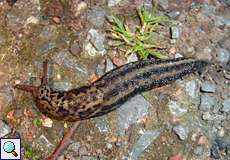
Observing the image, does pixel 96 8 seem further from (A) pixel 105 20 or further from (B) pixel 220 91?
(B) pixel 220 91

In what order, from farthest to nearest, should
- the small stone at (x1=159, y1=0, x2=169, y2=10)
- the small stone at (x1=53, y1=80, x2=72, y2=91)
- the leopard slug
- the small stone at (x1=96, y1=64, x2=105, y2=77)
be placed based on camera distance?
the small stone at (x1=159, y1=0, x2=169, y2=10) < the small stone at (x1=96, y1=64, x2=105, y2=77) < the small stone at (x1=53, y1=80, x2=72, y2=91) < the leopard slug

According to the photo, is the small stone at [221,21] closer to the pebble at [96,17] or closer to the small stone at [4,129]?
the pebble at [96,17]

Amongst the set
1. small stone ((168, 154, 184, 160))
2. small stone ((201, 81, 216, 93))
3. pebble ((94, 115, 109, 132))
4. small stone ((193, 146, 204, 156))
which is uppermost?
pebble ((94, 115, 109, 132))

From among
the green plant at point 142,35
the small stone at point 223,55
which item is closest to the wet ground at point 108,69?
the small stone at point 223,55

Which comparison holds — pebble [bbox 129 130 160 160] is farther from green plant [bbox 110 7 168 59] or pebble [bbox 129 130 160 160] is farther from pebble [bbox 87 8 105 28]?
pebble [bbox 87 8 105 28]

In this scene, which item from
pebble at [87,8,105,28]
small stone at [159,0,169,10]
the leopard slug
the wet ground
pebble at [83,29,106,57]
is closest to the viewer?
the leopard slug

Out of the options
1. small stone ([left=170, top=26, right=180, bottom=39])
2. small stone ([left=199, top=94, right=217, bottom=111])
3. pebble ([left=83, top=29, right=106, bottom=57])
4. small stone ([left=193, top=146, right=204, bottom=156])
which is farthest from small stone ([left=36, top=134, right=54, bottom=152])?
small stone ([left=170, top=26, right=180, bottom=39])

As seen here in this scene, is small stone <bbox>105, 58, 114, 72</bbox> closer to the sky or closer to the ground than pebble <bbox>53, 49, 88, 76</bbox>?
closer to the ground
